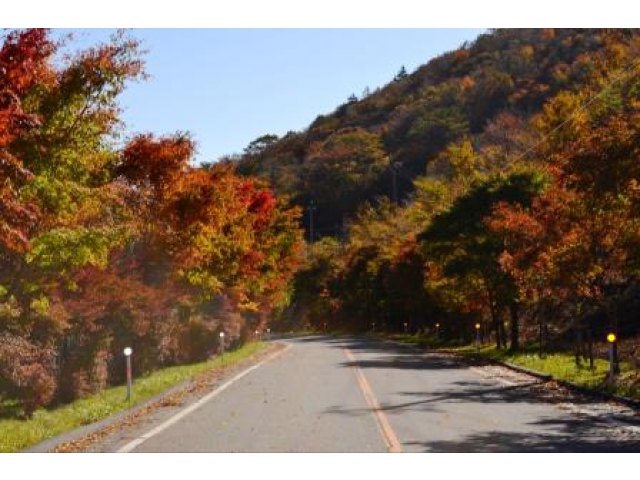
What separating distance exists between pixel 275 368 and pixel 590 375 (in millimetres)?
11548

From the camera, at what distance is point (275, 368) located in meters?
29.5

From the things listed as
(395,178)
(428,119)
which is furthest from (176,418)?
(428,119)

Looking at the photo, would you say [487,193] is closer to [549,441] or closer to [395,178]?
[549,441]

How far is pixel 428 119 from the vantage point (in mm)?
118188

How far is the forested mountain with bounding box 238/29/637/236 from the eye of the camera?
9756cm

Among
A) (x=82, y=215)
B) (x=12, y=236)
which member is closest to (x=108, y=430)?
(x=12, y=236)

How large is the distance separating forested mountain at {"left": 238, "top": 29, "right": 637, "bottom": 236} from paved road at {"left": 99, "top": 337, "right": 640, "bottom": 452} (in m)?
65.1

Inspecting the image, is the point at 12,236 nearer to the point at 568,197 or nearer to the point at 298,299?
the point at 568,197

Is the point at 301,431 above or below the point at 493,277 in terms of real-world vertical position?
below

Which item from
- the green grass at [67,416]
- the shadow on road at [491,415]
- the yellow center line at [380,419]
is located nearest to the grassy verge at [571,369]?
the shadow on road at [491,415]

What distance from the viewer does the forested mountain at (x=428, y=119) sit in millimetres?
97562

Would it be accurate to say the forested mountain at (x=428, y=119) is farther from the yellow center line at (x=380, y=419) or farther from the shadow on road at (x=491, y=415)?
the yellow center line at (x=380, y=419)

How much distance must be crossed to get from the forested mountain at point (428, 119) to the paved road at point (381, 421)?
6506 centimetres

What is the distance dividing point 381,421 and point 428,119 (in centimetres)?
10715
